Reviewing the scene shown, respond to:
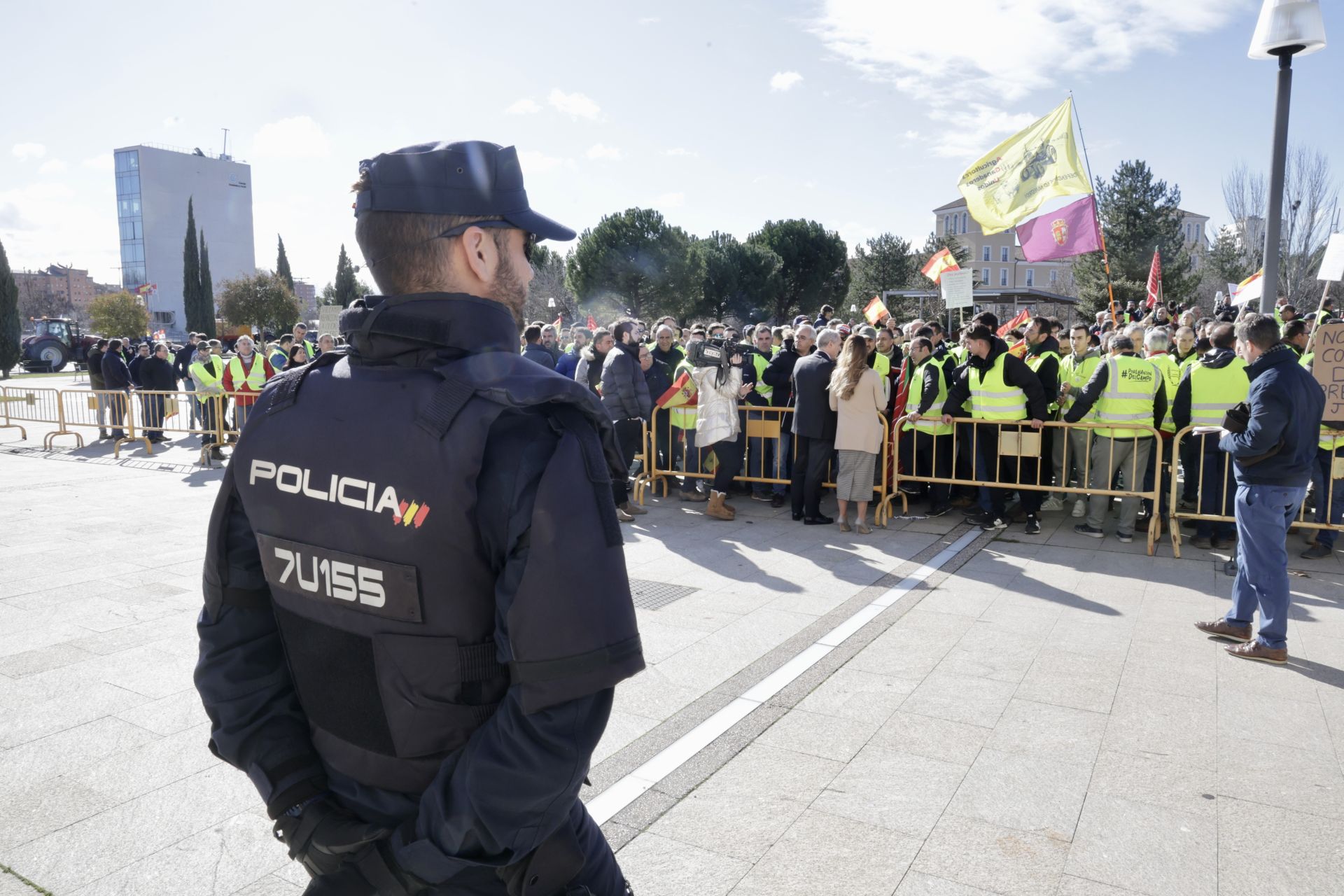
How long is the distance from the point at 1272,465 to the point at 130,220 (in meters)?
109

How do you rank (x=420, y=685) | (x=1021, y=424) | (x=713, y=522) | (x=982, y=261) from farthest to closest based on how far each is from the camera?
(x=982, y=261)
(x=713, y=522)
(x=1021, y=424)
(x=420, y=685)

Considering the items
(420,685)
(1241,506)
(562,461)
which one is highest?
(562,461)

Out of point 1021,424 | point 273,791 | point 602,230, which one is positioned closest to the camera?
point 273,791

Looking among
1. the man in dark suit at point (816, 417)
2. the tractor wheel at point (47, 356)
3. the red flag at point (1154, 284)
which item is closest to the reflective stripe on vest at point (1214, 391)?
the man in dark suit at point (816, 417)

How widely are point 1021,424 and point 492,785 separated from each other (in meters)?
8.37

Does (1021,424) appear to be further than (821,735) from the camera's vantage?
Yes

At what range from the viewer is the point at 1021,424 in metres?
8.73

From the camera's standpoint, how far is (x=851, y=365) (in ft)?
27.6

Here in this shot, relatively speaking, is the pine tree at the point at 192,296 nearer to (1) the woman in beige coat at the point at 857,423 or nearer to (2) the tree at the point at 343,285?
(2) the tree at the point at 343,285

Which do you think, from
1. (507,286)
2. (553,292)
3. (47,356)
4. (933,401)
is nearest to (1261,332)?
(933,401)

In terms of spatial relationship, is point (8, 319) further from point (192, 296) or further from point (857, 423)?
point (857, 423)

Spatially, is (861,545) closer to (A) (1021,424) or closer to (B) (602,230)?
(A) (1021,424)

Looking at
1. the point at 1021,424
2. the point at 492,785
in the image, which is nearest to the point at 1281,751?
the point at 492,785

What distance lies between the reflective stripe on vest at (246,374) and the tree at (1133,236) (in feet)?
133
